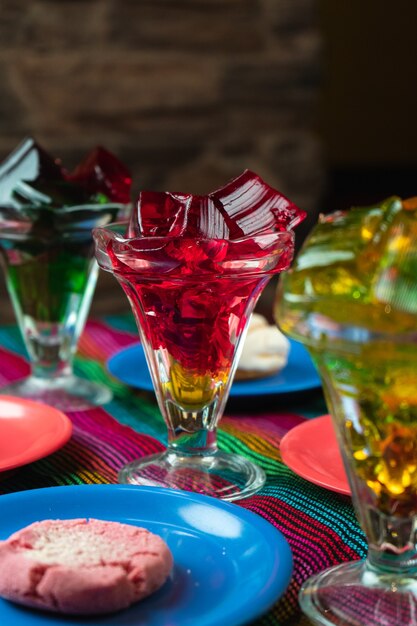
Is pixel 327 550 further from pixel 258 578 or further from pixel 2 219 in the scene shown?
pixel 2 219

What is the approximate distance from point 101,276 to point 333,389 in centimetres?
279

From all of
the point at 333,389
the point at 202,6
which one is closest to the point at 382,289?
the point at 333,389

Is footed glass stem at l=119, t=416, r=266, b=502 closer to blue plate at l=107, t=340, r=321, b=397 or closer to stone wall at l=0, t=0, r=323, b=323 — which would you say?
blue plate at l=107, t=340, r=321, b=397

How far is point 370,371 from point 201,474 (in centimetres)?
34

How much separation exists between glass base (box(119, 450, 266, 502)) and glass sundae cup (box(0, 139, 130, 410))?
0.25m

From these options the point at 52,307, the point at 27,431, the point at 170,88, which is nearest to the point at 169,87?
the point at 170,88

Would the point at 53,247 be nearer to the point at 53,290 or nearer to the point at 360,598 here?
the point at 53,290

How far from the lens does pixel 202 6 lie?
11.5 feet

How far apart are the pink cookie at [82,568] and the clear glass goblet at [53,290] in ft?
1.58

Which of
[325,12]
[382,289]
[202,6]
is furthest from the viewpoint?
[325,12]

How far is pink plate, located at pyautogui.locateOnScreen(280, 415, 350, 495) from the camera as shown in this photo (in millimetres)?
783

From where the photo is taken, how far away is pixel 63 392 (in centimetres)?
113

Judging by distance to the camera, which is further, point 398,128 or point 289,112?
point 398,128

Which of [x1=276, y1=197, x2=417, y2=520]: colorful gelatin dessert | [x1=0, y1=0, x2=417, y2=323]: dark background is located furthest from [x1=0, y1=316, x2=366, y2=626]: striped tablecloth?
[x1=0, y1=0, x2=417, y2=323]: dark background
